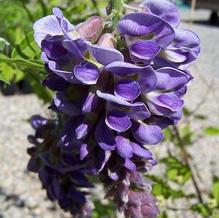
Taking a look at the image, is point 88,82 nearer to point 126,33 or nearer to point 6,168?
point 126,33

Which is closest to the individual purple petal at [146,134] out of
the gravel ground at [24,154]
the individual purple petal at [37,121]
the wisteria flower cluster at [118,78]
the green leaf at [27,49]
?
the wisteria flower cluster at [118,78]

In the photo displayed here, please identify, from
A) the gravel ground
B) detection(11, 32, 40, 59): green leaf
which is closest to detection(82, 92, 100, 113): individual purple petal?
detection(11, 32, 40, 59): green leaf

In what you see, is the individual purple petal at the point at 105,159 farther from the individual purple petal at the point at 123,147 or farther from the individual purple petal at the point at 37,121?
the individual purple petal at the point at 37,121

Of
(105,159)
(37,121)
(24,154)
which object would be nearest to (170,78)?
(105,159)

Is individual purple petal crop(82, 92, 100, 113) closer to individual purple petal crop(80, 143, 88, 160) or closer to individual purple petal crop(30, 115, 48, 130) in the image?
individual purple petal crop(80, 143, 88, 160)

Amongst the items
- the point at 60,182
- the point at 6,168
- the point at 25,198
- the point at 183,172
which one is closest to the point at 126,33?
the point at 60,182
